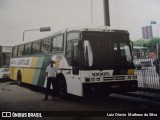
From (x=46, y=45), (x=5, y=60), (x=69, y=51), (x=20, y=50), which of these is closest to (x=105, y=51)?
(x=69, y=51)

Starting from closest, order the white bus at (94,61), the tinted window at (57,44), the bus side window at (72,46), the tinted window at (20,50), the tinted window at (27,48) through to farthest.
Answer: the white bus at (94,61) → the bus side window at (72,46) → the tinted window at (57,44) → the tinted window at (27,48) → the tinted window at (20,50)

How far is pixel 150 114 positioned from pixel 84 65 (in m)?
3.45

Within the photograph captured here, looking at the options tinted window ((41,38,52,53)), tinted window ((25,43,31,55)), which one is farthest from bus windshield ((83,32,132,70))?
tinted window ((25,43,31,55))

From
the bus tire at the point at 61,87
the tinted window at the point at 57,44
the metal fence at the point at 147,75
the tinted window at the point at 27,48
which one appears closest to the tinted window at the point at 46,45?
the tinted window at the point at 57,44

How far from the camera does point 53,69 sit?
1046 centimetres

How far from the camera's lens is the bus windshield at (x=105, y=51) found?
9211 millimetres

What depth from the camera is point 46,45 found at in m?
12.3

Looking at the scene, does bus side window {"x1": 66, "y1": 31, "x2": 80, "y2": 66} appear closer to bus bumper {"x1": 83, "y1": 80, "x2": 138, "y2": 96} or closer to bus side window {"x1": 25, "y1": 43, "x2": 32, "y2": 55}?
bus bumper {"x1": 83, "y1": 80, "x2": 138, "y2": 96}

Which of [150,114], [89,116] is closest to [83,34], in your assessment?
[89,116]

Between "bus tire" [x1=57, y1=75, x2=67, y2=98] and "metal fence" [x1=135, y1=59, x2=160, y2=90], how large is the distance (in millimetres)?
4127

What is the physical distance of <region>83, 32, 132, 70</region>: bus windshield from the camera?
9.21m

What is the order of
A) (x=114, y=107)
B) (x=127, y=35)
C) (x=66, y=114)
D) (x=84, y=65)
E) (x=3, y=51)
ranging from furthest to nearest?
1. (x=3, y=51)
2. (x=127, y=35)
3. (x=84, y=65)
4. (x=114, y=107)
5. (x=66, y=114)

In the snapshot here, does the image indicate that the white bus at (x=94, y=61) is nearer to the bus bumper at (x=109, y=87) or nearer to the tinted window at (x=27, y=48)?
the bus bumper at (x=109, y=87)

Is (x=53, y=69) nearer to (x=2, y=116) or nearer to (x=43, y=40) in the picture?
(x=43, y=40)
